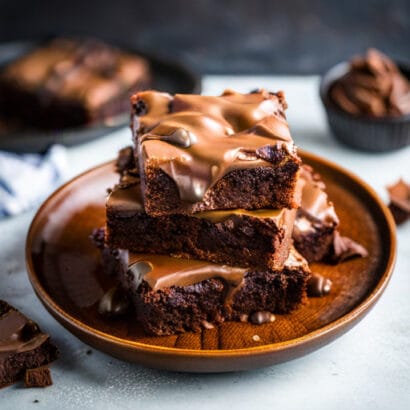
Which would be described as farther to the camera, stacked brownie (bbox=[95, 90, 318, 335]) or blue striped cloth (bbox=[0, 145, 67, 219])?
blue striped cloth (bbox=[0, 145, 67, 219])

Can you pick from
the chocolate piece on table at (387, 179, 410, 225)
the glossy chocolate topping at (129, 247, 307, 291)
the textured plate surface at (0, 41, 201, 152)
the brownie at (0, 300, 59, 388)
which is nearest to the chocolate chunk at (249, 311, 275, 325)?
the glossy chocolate topping at (129, 247, 307, 291)

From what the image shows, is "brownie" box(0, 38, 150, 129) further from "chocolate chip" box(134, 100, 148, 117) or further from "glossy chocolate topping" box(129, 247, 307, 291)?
"glossy chocolate topping" box(129, 247, 307, 291)

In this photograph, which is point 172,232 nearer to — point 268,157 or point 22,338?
point 268,157

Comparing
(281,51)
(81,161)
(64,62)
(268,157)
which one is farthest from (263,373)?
(281,51)

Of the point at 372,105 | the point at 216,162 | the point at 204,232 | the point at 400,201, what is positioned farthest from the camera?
the point at 372,105

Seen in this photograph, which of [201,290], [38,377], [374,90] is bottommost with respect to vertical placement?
[38,377]

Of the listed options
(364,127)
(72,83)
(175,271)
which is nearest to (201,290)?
(175,271)

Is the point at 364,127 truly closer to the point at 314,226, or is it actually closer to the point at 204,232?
the point at 314,226
